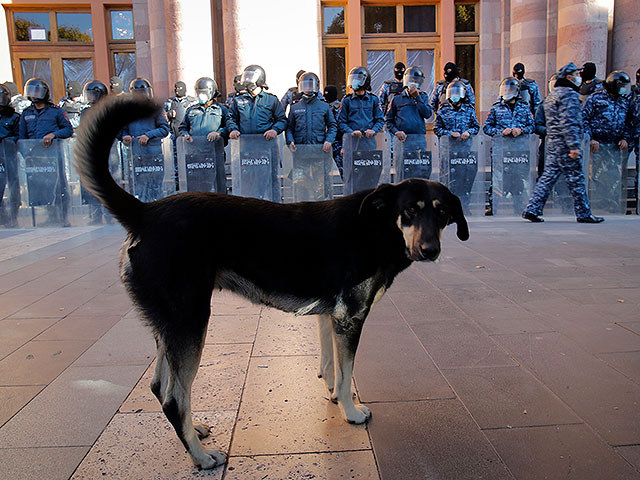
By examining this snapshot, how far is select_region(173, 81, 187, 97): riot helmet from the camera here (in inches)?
516

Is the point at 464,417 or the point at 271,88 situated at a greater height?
the point at 271,88

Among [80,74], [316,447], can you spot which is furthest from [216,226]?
[80,74]

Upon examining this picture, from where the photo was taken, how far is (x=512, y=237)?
8250mm

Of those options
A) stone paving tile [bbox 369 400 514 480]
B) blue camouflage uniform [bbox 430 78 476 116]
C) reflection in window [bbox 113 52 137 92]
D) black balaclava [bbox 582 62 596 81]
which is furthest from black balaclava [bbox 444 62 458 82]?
reflection in window [bbox 113 52 137 92]

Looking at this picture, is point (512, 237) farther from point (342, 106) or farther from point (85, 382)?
point (85, 382)

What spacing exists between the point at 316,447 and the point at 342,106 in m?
9.23

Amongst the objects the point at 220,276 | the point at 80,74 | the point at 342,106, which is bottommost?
the point at 220,276

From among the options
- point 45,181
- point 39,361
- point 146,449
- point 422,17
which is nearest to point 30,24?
point 45,181

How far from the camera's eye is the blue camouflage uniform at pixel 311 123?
10.7 metres

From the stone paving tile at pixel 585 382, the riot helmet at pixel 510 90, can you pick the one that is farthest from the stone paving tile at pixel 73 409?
the riot helmet at pixel 510 90

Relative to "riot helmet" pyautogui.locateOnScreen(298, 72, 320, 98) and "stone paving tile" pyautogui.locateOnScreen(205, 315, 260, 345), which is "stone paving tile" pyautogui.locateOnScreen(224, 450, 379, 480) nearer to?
"stone paving tile" pyautogui.locateOnScreen(205, 315, 260, 345)

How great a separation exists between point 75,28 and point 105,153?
2017 cm

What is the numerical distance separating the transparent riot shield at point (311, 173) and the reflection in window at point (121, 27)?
12143 mm

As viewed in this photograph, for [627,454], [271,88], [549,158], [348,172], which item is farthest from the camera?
[271,88]
